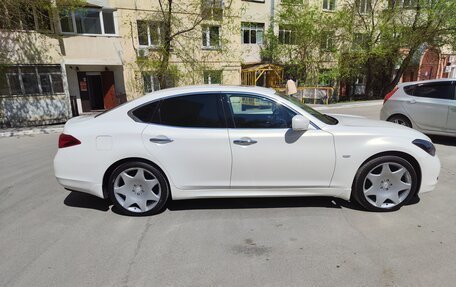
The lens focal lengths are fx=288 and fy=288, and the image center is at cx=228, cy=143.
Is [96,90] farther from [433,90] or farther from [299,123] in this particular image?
[299,123]

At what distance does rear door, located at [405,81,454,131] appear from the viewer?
6.39 m

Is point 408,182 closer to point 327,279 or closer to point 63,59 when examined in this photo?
point 327,279

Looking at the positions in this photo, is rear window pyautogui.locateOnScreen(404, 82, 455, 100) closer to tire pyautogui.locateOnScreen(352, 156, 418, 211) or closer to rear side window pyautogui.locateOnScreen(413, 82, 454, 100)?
rear side window pyautogui.locateOnScreen(413, 82, 454, 100)

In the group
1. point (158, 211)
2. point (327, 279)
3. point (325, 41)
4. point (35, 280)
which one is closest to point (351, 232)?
point (327, 279)

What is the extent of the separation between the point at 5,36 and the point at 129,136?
46.8ft

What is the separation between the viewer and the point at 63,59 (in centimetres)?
1524

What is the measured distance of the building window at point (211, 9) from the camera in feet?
50.3

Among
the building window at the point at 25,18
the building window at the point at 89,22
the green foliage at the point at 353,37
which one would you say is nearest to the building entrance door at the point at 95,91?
the building window at the point at 89,22

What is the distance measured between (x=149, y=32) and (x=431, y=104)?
14.4 m

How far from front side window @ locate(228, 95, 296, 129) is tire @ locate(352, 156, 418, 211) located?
1.10 m

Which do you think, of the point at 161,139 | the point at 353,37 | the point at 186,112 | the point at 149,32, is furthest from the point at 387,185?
the point at 353,37

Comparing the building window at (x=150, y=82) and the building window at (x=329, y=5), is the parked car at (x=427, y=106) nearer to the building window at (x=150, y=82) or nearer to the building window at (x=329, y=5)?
the building window at (x=150, y=82)

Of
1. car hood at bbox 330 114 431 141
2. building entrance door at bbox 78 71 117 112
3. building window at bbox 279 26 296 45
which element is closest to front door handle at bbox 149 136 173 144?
car hood at bbox 330 114 431 141

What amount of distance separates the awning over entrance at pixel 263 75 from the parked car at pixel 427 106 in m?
14.0
